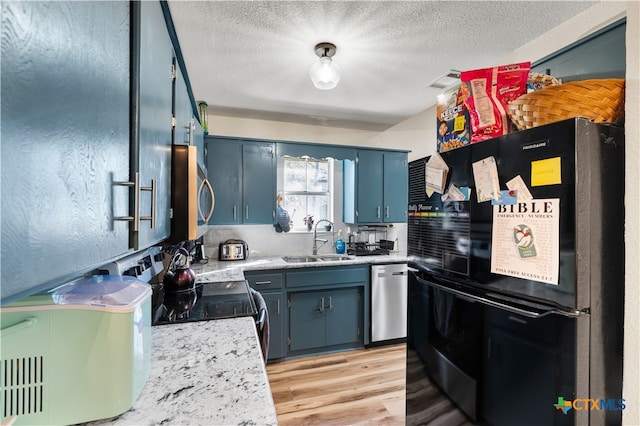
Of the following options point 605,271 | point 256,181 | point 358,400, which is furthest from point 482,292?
point 256,181

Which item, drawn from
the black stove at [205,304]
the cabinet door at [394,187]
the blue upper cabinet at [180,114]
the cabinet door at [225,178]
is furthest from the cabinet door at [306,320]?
the blue upper cabinet at [180,114]

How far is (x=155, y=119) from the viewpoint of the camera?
38.4 inches

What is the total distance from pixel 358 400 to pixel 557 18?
2.86 m

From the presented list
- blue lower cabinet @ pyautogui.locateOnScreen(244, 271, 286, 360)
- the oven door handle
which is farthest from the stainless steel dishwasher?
the oven door handle

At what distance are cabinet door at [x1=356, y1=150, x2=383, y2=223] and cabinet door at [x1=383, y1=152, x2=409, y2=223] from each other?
81 millimetres

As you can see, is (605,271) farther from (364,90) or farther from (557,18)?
(364,90)

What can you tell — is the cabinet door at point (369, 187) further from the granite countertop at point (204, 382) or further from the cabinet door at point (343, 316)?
the granite countertop at point (204, 382)

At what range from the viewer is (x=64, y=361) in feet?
1.99

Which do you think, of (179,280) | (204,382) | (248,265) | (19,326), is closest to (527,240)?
(204,382)

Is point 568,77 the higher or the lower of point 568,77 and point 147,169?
the higher

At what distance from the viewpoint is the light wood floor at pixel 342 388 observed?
195 cm

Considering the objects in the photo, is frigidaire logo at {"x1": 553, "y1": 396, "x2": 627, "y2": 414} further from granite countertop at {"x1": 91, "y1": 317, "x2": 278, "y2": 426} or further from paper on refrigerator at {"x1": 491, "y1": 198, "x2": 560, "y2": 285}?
granite countertop at {"x1": 91, "y1": 317, "x2": 278, "y2": 426}

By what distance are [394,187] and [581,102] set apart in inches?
98.0

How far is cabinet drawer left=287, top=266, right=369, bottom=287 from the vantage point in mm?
2746
